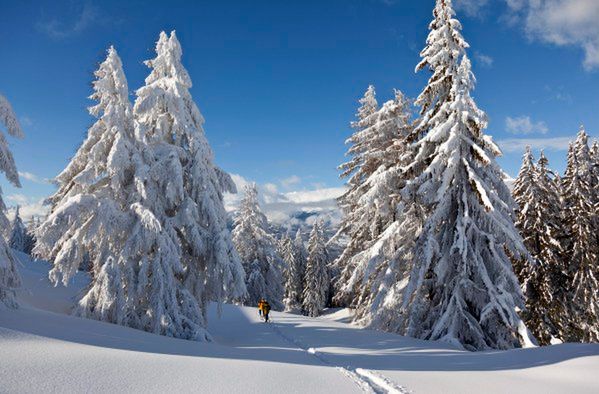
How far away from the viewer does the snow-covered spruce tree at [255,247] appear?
127 feet

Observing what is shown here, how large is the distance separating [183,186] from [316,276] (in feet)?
139

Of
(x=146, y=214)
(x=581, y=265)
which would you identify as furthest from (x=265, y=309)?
(x=581, y=265)

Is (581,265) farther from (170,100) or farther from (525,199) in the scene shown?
(170,100)

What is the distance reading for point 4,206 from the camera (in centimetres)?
983

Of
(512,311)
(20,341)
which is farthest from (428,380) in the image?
(512,311)

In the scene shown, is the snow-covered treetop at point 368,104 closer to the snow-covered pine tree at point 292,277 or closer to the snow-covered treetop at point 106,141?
the snow-covered treetop at point 106,141

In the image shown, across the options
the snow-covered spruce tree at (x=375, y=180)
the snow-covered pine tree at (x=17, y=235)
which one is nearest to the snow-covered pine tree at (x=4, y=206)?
the snow-covered spruce tree at (x=375, y=180)

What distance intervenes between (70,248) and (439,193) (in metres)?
13.2

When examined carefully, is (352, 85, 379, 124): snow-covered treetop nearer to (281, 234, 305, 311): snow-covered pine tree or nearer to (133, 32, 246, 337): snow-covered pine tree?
(133, 32, 246, 337): snow-covered pine tree

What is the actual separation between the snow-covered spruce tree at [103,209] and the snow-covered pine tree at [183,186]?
738mm

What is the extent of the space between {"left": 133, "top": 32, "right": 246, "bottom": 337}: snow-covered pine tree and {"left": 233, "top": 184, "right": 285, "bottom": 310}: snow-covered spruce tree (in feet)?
73.0

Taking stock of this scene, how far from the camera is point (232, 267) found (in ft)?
50.6

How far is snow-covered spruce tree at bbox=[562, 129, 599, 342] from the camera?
23344mm

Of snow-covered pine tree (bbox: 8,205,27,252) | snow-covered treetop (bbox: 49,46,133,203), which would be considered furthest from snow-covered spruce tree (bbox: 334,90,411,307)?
snow-covered pine tree (bbox: 8,205,27,252)
